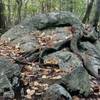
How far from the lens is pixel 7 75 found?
21.8 ft

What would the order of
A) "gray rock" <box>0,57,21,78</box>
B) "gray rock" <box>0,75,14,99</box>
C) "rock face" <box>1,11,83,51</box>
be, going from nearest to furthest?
"gray rock" <box>0,75,14,99</box>, "gray rock" <box>0,57,21,78</box>, "rock face" <box>1,11,83,51</box>

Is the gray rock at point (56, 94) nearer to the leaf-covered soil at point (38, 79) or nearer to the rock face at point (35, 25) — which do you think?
the leaf-covered soil at point (38, 79)

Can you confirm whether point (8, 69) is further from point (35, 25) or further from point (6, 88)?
point (35, 25)

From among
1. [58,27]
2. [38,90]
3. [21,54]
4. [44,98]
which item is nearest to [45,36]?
[58,27]

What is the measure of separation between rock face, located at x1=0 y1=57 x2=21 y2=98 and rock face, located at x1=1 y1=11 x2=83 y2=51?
100 inches

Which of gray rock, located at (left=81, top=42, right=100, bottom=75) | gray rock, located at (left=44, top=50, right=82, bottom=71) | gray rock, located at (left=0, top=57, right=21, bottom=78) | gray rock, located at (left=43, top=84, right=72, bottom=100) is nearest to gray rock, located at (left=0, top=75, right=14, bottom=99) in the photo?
gray rock, located at (left=0, top=57, right=21, bottom=78)

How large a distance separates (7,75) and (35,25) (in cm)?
414

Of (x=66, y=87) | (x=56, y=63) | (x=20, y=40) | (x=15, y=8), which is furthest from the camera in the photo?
(x=15, y=8)

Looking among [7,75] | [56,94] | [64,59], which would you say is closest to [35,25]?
[64,59]

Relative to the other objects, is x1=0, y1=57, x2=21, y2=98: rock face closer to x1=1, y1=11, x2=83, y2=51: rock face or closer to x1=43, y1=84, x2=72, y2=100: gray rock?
x1=43, y1=84, x2=72, y2=100: gray rock

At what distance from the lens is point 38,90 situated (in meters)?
6.61

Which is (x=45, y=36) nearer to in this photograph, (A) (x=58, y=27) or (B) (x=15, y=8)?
(A) (x=58, y=27)

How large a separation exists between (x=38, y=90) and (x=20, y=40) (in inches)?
128

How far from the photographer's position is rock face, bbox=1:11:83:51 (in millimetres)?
9724
